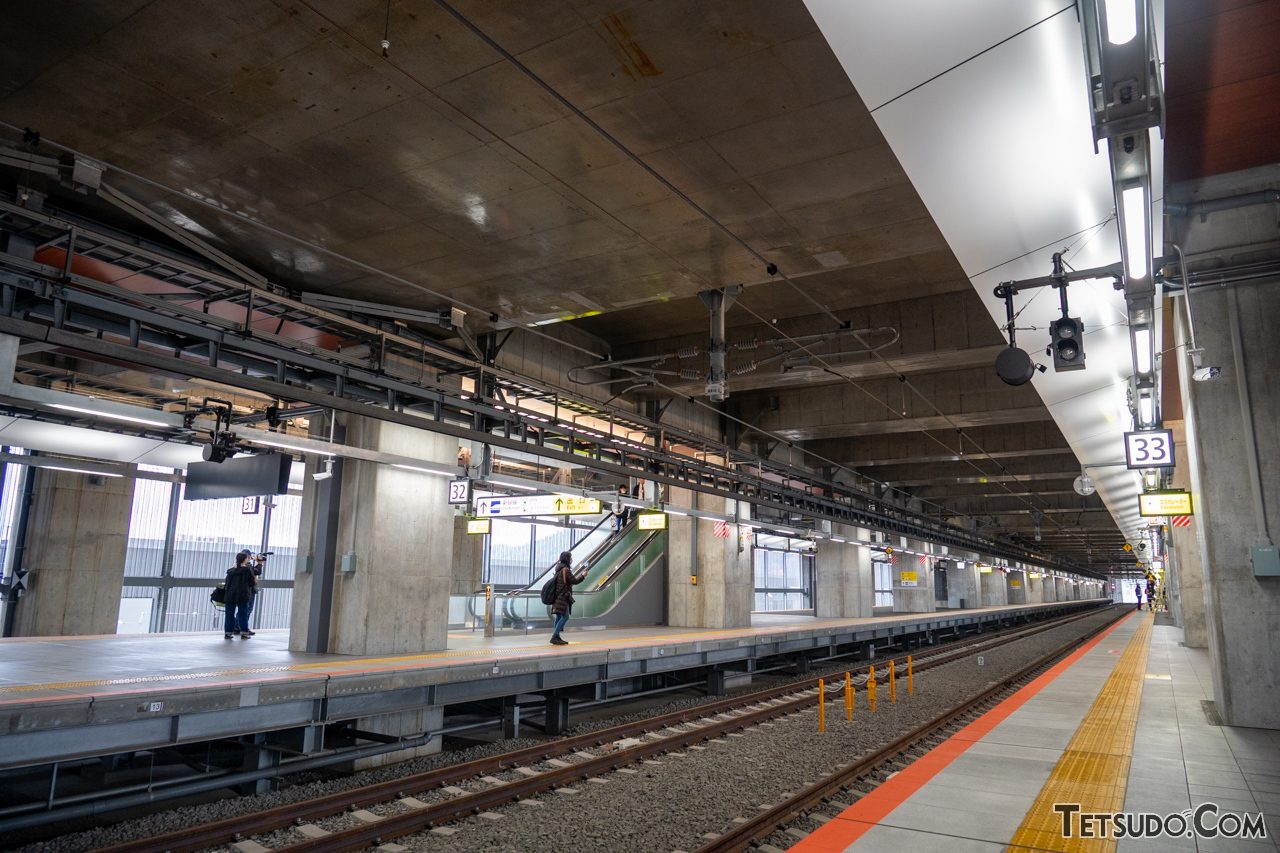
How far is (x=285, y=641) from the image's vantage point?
1680 centimetres

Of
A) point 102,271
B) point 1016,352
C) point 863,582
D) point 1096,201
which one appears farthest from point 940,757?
point 863,582

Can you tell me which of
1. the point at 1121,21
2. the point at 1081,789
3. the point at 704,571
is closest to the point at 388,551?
the point at 1081,789

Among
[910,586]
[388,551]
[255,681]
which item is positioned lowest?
[255,681]

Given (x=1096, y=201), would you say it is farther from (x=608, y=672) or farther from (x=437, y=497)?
(x=437, y=497)

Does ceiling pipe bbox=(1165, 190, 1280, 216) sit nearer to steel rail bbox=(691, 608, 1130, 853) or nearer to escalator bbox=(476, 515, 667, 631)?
steel rail bbox=(691, 608, 1130, 853)

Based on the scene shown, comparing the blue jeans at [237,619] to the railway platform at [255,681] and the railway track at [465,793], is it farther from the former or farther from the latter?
the railway track at [465,793]

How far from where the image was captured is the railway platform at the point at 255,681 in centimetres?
759

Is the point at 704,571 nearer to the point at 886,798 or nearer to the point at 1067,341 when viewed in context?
the point at 1067,341

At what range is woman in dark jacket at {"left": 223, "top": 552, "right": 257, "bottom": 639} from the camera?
17.0 m

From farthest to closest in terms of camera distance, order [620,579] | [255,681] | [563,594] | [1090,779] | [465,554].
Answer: [465,554]
[620,579]
[563,594]
[255,681]
[1090,779]

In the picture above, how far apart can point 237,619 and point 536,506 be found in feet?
23.4

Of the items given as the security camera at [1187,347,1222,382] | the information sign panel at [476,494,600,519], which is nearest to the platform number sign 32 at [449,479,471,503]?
the information sign panel at [476,494,600,519]

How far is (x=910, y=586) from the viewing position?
1761 inches

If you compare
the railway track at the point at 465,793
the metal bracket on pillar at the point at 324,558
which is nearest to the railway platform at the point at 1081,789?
the railway track at the point at 465,793
